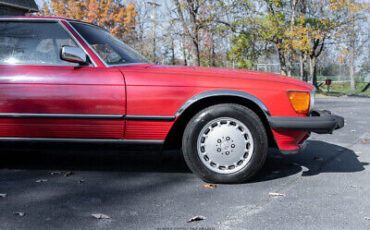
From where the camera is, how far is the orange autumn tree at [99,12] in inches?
1058

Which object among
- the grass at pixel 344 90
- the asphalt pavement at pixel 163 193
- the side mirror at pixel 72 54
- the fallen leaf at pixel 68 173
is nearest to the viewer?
the asphalt pavement at pixel 163 193

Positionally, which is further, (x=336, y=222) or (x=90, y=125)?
(x=90, y=125)

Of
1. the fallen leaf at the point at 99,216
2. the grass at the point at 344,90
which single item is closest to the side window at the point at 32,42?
the fallen leaf at the point at 99,216

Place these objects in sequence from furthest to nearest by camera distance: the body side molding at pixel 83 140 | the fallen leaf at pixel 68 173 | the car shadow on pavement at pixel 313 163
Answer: the car shadow on pavement at pixel 313 163 → the fallen leaf at pixel 68 173 → the body side molding at pixel 83 140

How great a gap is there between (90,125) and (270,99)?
1.67 metres

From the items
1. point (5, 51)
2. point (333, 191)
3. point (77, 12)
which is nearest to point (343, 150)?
point (333, 191)

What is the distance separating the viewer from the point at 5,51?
11.6 ft

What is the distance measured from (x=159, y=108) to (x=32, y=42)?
1.48 m

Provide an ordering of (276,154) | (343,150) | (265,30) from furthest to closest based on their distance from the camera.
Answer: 1. (265,30)
2. (343,150)
3. (276,154)

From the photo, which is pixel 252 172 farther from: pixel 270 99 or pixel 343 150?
pixel 343 150

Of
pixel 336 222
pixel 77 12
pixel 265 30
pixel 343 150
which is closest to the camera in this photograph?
pixel 336 222

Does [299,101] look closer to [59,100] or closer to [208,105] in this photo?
[208,105]

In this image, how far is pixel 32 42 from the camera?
358 cm

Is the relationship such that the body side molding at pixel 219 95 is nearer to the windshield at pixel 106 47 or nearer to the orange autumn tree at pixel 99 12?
the windshield at pixel 106 47
